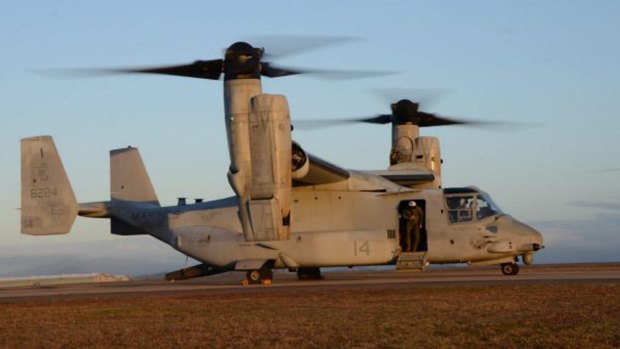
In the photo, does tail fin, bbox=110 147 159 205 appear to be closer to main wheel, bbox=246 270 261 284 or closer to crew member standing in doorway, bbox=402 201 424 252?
main wheel, bbox=246 270 261 284

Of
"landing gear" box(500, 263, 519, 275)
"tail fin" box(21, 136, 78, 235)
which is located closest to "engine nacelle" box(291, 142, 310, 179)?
"landing gear" box(500, 263, 519, 275)

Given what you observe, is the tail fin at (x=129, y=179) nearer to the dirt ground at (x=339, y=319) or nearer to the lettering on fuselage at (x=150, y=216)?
the lettering on fuselage at (x=150, y=216)

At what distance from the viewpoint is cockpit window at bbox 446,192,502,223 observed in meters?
31.7

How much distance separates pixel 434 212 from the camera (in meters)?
31.7

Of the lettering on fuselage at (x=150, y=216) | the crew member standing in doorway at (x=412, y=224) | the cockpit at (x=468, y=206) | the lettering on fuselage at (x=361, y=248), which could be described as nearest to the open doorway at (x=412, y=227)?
the crew member standing in doorway at (x=412, y=224)

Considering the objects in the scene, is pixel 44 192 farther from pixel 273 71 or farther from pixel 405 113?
pixel 405 113

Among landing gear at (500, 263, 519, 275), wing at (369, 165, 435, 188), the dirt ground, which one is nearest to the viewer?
the dirt ground

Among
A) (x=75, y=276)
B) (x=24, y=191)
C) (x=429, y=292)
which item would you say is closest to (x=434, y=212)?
(x=429, y=292)

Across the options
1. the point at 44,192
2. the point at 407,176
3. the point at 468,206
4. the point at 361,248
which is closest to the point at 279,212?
the point at 361,248

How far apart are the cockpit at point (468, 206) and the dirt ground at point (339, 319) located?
23.7 feet

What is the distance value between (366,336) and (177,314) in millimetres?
6196

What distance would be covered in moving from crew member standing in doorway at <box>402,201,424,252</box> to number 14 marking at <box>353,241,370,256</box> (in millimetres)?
1295

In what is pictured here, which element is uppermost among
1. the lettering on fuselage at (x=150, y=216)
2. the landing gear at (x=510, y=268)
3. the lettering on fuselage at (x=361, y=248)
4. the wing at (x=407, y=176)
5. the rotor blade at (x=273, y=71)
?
the rotor blade at (x=273, y=71)

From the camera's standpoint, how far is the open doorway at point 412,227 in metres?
31.6
